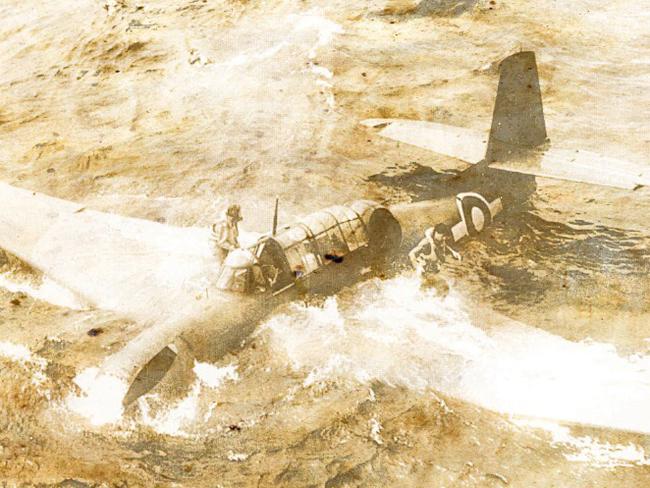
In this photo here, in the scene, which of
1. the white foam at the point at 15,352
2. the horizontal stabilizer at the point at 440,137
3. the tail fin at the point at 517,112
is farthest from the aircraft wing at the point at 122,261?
the tail fin at the point at 517,112

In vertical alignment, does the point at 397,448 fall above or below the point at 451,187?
below

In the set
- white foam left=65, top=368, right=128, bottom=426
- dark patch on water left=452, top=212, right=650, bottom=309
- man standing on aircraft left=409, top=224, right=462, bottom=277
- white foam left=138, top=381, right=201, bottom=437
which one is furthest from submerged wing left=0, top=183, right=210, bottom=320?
dark patch on water left=452, top=212, right=650, bottom=309

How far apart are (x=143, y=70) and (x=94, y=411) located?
1107 centimetres

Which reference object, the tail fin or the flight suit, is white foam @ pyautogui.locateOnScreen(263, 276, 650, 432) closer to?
the flight suit

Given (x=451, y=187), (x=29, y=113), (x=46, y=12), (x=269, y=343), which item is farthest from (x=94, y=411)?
(x=46, y=12)

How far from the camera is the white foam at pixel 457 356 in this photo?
698 cm

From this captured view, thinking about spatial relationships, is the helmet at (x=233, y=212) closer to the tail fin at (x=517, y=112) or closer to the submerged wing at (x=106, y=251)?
the submerged wing at (x=106, y=251)

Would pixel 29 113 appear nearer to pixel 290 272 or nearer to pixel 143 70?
pixel 143 70

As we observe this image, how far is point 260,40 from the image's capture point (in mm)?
16312

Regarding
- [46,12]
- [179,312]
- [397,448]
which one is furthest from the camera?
[46,12]

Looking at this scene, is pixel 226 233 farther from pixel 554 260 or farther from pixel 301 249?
pixel 554 260

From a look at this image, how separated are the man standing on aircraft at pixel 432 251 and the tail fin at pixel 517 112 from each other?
2.29 meters

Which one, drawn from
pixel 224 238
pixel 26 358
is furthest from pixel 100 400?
pixel 224 238

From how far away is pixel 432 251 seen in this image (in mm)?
9047
